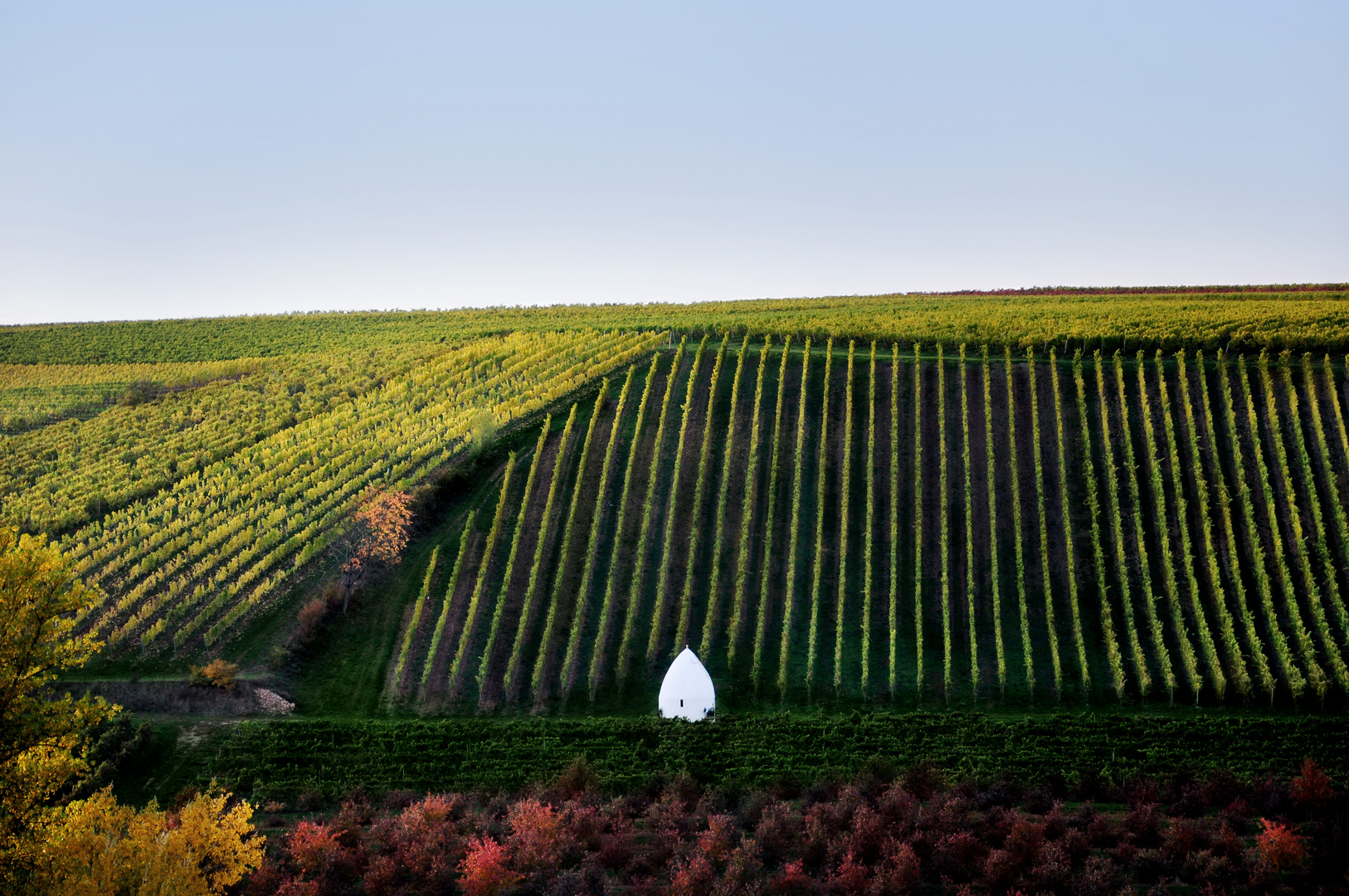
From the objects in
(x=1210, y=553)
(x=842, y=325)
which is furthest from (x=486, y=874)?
(x=842, y=325)

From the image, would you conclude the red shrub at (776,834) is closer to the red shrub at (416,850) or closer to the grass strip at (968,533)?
the red shrub at (416,850)

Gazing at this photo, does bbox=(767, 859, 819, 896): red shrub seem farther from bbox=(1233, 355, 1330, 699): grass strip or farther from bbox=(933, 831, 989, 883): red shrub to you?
bbox=(1233, 355, 1330, 699): grass strip

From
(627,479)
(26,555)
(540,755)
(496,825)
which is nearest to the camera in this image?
(26,555)

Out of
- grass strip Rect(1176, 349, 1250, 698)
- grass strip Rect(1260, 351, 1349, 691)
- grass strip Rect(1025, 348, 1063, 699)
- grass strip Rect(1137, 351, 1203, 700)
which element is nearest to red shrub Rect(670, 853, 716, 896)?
grass strip Rect(1025, 348, 1063, 699)

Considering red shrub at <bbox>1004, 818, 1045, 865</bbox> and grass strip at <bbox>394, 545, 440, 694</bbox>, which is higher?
grass strip at <bbox>394, 545, 440, 694</bbox>

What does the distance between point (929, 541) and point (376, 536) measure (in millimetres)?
23980

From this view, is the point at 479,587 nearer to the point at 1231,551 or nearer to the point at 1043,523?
the point at 1043,523

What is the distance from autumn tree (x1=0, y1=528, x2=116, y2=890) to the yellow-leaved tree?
0.02 metres

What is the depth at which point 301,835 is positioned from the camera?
1080 inches

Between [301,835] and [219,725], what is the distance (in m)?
11.0

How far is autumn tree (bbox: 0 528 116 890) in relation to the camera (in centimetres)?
2055

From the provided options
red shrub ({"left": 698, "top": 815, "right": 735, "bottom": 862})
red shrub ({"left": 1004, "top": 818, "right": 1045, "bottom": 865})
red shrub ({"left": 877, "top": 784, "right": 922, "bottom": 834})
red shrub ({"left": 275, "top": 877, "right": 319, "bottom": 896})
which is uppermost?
red shrub ({"left": 275, "top": 877, "right": 319, "bottom": 896})

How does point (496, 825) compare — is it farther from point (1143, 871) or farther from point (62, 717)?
point (1143, 871)

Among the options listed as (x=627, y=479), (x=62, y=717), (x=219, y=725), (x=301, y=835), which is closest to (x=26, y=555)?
(x=62, y=717)
